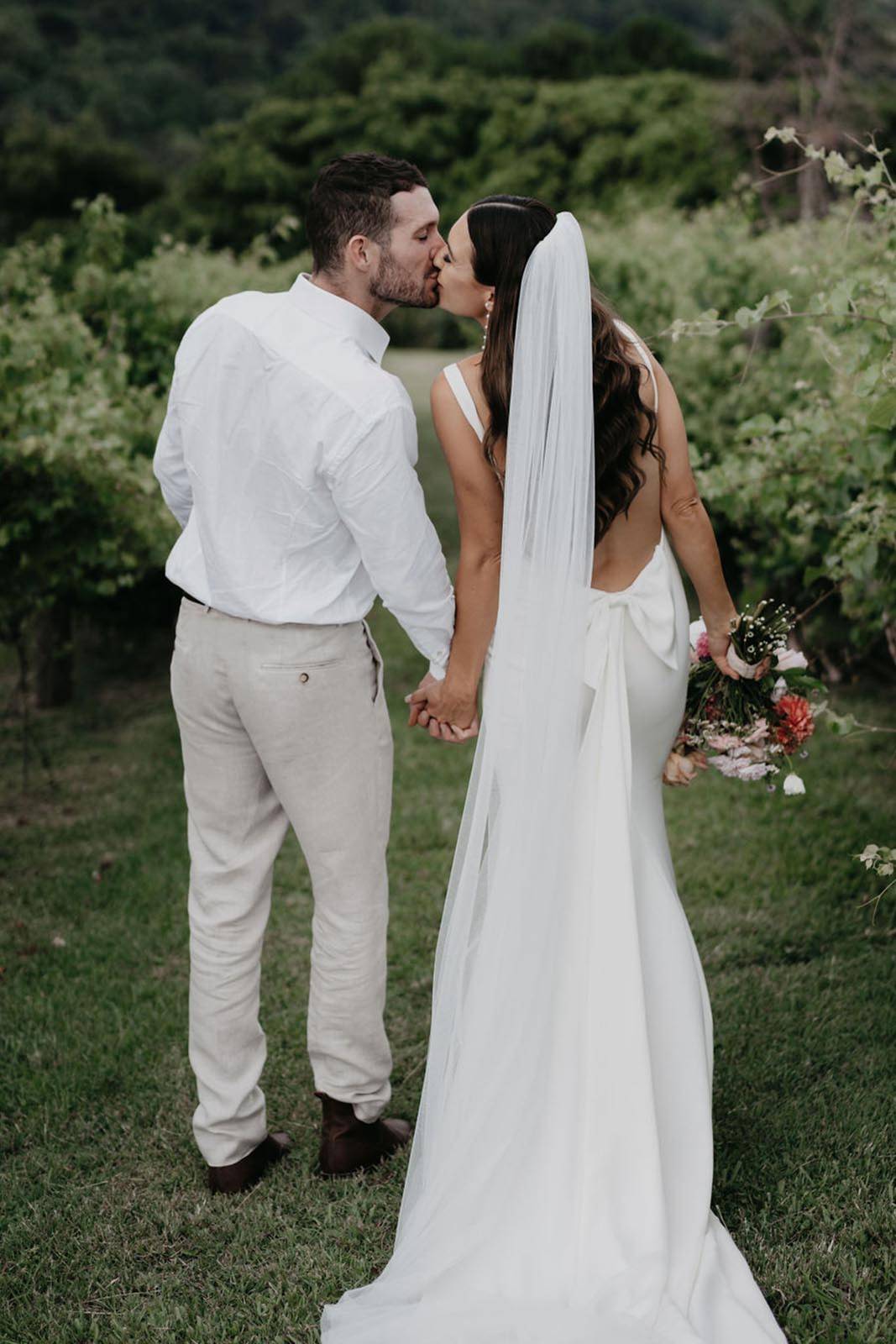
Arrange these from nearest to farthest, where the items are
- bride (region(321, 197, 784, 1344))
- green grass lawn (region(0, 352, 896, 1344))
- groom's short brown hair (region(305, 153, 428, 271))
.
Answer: bride (region(321, 197, 784, 1344))
groom's short brown hair (region(305, 153, 428, 271))
green grass lawn (region(0, 352, 896, 1344))

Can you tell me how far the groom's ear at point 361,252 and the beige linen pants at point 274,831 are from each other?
0.76m

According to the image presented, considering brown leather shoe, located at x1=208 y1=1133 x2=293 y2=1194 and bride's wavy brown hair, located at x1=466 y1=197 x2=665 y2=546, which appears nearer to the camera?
bride's wavy brown hair, located at x1=466 y1=197 x2=665 y2=546

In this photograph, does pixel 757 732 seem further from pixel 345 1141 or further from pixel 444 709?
pixel 345 1141

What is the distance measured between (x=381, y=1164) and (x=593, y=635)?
144cm

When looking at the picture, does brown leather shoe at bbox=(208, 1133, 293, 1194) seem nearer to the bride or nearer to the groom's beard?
the bride

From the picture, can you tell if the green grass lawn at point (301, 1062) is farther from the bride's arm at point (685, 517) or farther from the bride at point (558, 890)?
the bride's arm at point (685, 517)

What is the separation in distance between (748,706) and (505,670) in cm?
69

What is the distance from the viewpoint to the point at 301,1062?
145 inches

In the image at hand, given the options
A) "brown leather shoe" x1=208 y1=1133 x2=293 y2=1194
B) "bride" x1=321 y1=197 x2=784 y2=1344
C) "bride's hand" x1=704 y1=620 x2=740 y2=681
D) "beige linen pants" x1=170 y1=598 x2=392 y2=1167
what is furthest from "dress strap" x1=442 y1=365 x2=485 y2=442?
"brown leather shoe" x1=208 y1=1133 x2=293 y2=1194

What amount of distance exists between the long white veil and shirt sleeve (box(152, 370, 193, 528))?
82 cm

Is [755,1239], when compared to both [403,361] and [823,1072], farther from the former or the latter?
[403,361]

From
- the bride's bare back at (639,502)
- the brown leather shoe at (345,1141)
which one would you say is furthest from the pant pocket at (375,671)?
the brown leather shoe at (345,1141)

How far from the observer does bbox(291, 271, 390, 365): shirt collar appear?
2648 mm

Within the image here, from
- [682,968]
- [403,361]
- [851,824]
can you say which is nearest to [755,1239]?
[682,968]
